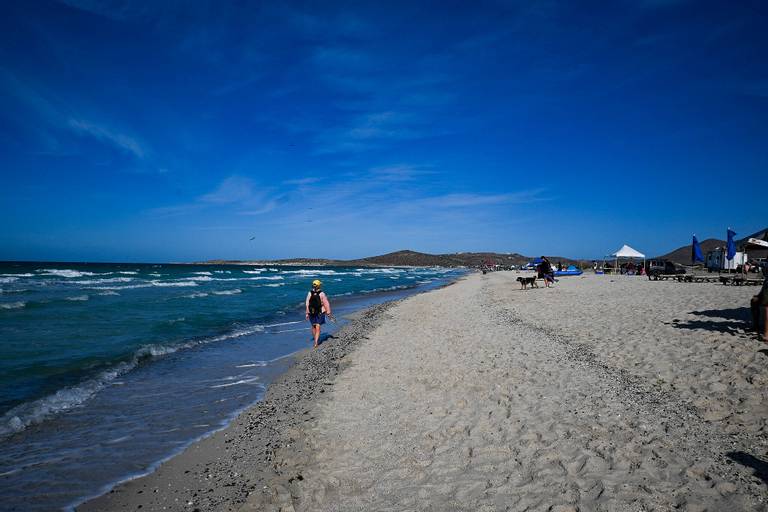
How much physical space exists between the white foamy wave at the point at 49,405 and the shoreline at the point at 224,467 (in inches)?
114

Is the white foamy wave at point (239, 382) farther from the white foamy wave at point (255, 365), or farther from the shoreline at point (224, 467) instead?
the white foamy wave at point (255, 365)

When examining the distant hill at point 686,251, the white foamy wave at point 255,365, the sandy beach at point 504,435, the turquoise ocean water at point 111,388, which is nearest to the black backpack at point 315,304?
the turquoise ocean water at point 111,388

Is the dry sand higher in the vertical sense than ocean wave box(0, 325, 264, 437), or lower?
higher

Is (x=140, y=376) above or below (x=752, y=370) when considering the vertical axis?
below

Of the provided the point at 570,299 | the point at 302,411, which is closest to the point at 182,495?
the point at 302,411

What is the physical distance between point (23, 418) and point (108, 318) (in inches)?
447

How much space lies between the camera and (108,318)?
16.0 metres

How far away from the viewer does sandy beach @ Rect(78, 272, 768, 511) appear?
3.57m

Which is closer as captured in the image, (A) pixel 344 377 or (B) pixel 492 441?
(B) pixel 492 441

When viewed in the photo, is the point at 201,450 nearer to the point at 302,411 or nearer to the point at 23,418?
the point at 302,411

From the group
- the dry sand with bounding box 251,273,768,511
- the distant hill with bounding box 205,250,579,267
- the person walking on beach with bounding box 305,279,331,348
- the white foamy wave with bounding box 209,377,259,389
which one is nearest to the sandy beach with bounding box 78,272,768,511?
the dry sand with bounding box 251,273,768,511

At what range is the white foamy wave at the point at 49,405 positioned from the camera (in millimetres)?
5905

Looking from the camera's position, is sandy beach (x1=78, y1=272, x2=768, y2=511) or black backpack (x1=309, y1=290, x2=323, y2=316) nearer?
sandy beach (x1=78, y1=272, x2=768, y2=511)

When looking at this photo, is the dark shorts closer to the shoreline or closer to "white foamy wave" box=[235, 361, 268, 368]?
"white foamy wave" box=[235, 361, 268, 368]
